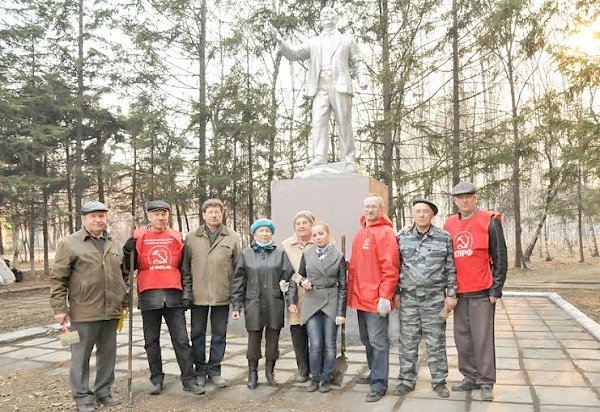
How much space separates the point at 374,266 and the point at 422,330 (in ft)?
2.01

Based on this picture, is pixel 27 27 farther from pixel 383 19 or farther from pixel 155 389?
pixel 155 389

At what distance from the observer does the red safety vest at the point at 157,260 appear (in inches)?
168

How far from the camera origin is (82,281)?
12.9 ft

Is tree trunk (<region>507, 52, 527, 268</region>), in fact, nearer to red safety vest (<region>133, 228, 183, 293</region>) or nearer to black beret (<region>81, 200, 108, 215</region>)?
red safety vest (<region>133, 228, 183, 293</region>)

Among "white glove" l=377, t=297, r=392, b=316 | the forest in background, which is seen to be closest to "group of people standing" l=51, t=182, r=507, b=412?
"white glove" l=377, t=297, r=392, b=316

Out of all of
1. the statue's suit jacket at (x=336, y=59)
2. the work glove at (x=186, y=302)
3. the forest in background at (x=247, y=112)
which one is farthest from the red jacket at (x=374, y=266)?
the forest in background at (x=247, y=112)

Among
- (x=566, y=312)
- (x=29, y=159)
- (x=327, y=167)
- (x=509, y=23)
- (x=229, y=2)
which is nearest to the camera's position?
(x=327, y=167)

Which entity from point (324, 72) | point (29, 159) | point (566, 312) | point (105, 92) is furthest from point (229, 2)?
point (566, 312)

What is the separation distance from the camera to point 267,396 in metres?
4.16

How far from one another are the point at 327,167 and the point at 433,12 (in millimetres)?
10497

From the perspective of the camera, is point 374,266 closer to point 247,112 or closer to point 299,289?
point 299,289

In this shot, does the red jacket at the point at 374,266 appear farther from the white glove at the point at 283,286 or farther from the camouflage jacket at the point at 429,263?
the white glove at the point at 283,286

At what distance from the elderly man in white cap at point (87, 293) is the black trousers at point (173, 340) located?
29cm

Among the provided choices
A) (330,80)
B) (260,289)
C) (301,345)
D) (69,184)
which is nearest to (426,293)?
(301,345)
